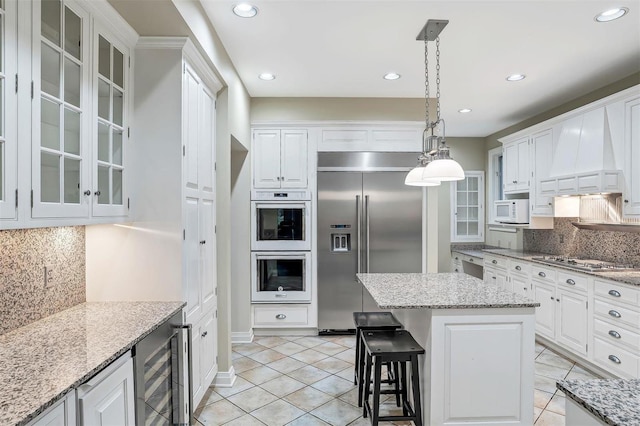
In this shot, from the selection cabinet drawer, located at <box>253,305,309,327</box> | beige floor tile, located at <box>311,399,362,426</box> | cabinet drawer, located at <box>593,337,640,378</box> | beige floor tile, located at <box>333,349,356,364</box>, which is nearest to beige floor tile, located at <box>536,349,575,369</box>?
cabinet drawer, located at <box>593,337,640,378</box>

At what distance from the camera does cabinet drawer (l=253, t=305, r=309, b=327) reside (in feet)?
14.2

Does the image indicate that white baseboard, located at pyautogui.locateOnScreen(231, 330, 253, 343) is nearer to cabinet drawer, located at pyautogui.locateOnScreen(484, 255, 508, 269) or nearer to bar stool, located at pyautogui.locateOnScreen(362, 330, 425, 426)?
bar stool, located at pyautogui.locateOnScreen(362, 330, 425, 426)

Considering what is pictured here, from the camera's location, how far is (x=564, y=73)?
11.5ft

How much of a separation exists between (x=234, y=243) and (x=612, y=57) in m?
3.97

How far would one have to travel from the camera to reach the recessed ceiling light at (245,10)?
2361 millimetres

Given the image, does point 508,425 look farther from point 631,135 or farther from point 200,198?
point 631,135

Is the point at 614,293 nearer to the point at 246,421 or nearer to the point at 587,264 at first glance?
the point at 587,264

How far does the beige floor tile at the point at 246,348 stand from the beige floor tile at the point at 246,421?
1231 mm

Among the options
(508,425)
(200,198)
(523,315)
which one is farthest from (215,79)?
(508,425)

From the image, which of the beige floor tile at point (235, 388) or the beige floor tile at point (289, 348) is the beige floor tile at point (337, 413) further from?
the beige floor tile at point (289, 348)

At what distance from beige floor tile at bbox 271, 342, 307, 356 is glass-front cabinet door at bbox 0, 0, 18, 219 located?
119 inches

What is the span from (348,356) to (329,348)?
31 centimetres

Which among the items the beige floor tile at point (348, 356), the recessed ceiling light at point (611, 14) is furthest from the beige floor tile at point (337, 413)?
the recessed ceiling light at point (611, 14)

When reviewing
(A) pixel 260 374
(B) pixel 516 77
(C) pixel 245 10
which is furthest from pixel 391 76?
(A) pixel 260 374
